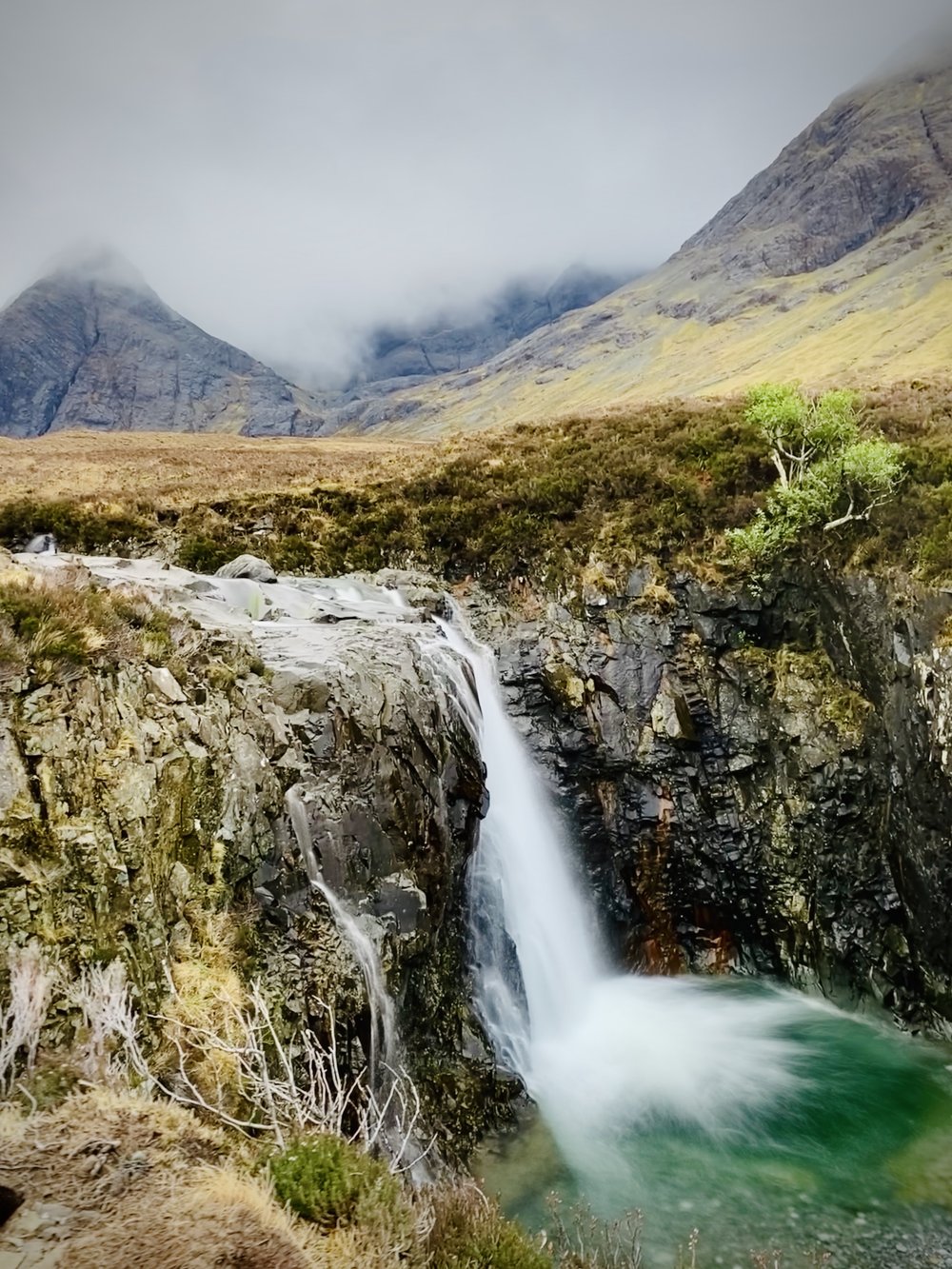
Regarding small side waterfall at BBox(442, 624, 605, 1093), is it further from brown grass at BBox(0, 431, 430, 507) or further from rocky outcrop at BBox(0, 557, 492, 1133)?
brown grass at BBox(0, 431, 430, 507)

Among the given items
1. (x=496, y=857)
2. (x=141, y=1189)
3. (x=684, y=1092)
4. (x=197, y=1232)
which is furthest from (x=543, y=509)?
(x=197, y=1232)

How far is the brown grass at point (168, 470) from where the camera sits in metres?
33.9

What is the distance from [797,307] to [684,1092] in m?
150

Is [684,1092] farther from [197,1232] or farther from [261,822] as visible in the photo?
[197,1232]

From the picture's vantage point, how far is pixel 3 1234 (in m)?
5.26

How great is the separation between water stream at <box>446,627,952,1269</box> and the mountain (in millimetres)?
66421

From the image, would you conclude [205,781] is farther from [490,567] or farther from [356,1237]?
[490,567]

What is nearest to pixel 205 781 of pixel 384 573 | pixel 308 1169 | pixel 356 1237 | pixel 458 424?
pixel 308 1169

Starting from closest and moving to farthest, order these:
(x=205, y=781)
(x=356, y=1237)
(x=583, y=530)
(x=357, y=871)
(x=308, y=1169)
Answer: (x=356, y=1237) → (x=308, y=1169) → (x=205, y=781) → (x=357, y=871) → (x=583, y=530)

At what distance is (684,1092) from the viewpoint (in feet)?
49.5

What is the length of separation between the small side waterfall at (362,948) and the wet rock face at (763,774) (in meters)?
11.0

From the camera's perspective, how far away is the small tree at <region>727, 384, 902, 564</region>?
848 inches

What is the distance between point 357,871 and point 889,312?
392 feet

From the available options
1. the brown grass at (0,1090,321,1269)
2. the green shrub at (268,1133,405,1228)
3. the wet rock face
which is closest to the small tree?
the wet rock face
